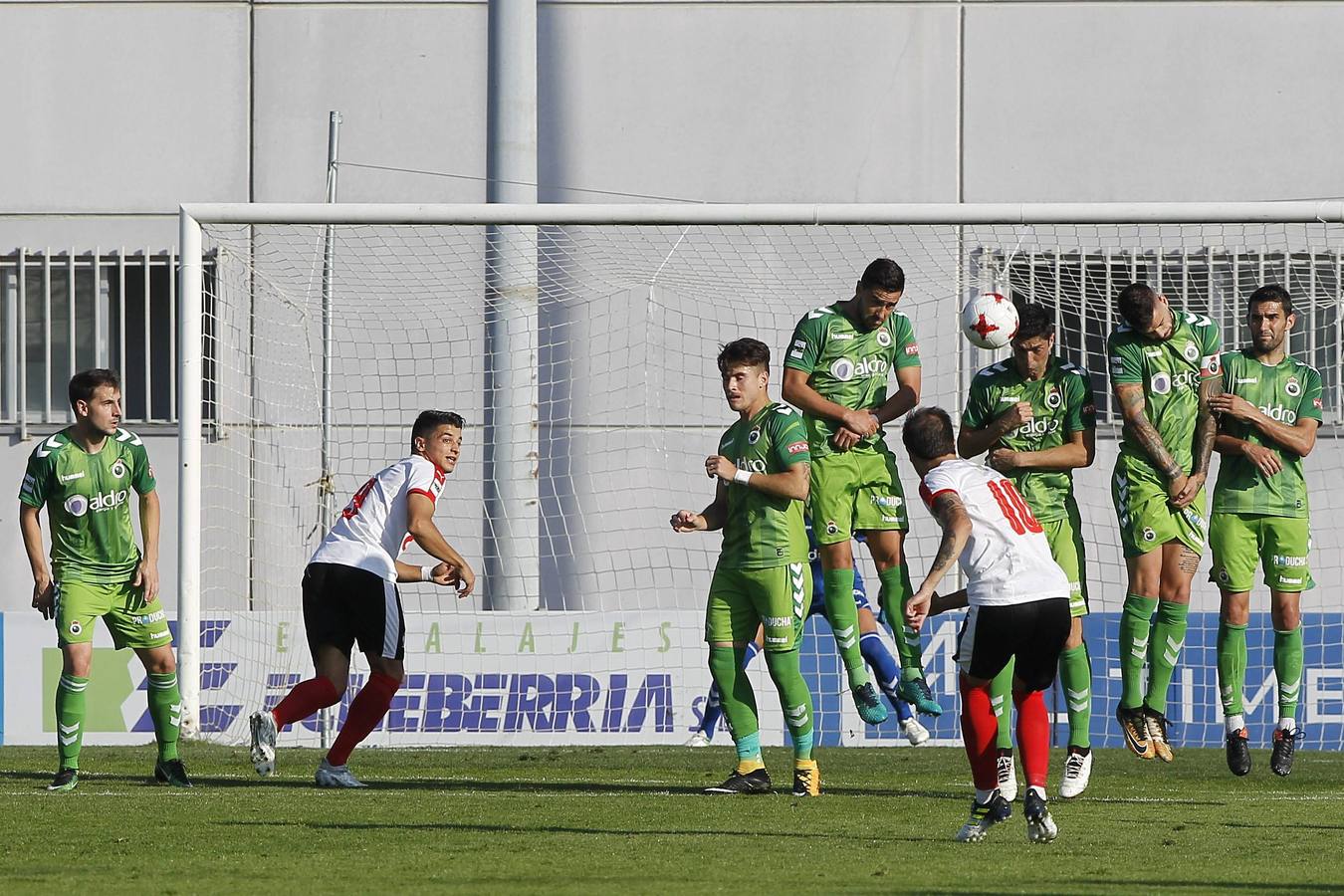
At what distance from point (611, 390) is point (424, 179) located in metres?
2.58

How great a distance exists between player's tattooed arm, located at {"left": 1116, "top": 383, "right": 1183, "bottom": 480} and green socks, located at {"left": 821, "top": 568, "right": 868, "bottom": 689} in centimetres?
156

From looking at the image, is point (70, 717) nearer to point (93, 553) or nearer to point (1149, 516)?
point (93, 553)

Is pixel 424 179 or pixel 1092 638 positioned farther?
pixel 424 179

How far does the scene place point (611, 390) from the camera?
14.4 m

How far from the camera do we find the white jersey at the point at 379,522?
8.62 metres

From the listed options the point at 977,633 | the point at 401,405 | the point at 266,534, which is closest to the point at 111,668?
the point at 266,534

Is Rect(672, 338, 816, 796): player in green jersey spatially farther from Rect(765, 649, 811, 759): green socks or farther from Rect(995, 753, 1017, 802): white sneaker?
Rect(995, 753, 1017, 802): white sneaker

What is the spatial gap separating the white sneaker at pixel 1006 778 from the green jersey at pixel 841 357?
8.89 ft

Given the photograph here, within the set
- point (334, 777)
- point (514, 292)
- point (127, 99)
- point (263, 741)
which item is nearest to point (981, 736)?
point (334, 777)

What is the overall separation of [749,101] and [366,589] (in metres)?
7.94

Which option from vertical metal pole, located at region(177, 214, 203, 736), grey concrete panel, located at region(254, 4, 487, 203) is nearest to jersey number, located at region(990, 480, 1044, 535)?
vertical metal pole, located at region(177, 214, 203, 736)

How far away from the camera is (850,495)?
9.39 metres

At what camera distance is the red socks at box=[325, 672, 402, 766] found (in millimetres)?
8727

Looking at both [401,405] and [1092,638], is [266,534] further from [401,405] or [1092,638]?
[1092,638]
